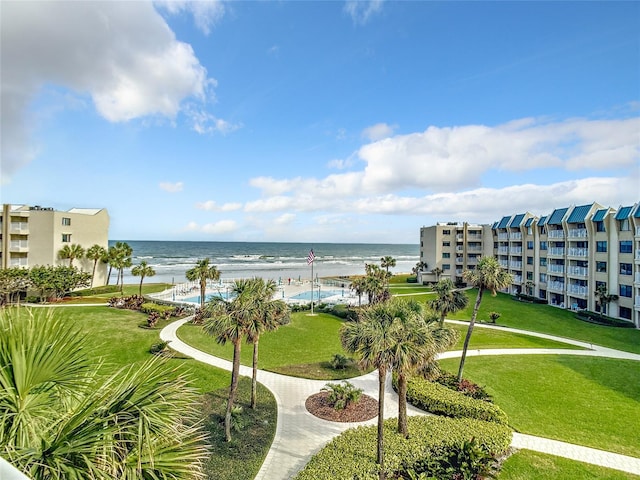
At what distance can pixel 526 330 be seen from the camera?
1407 inches

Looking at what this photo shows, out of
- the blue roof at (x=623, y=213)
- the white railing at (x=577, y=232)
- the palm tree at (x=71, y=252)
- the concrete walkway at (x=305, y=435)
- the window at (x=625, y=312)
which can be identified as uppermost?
the blue roof at (x=623, y=213)

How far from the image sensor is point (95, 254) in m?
51.0

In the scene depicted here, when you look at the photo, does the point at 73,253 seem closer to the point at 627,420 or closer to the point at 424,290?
the point at 424,290

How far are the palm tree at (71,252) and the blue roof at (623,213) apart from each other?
7000cm

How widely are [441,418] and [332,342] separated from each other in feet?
49.6

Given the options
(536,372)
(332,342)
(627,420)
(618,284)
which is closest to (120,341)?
(332,342)

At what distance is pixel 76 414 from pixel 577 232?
5599cm

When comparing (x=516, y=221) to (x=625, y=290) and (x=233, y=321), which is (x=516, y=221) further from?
(x=233, y=321)

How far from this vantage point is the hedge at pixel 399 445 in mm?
11898

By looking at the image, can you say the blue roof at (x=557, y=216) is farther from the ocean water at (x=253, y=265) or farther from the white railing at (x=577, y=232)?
the ocean water at (x=253, y=265)

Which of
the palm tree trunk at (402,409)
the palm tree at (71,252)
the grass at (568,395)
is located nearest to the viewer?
the palm tree trunk at (402,409)

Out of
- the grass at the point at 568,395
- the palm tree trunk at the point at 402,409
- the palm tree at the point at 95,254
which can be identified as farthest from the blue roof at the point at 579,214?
the palm tree at the point at 95,254

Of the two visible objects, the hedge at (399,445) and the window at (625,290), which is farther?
the window at (625,290)

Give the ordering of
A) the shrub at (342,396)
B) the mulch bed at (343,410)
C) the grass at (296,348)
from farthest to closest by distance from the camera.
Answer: the grass at (296,348), the shrub at (342,396), the mulch bed at (343,410)
